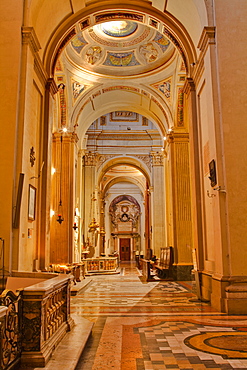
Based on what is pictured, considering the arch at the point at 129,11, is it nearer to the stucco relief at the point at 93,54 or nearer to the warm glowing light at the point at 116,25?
the warm glowing light at the point at 116,25

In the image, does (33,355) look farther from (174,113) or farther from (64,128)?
(174,113)

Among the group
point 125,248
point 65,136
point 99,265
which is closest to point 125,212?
point 125,248

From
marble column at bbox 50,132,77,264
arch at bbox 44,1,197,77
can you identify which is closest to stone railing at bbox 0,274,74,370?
arch at bbox 44,1,197,77

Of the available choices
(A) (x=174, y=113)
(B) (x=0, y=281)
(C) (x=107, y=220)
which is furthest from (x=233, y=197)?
(C) (x=107, y=220)

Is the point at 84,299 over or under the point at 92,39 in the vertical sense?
under

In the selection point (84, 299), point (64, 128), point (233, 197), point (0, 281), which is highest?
point (64, 128)

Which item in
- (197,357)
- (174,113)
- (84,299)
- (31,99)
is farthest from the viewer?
(174,113)

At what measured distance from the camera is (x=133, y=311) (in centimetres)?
629

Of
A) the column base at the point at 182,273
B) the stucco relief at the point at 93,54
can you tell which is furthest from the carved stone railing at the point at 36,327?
the stucco relief at the point at 93,54

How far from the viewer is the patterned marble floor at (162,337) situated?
3.39 m

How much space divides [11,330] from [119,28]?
12.0m

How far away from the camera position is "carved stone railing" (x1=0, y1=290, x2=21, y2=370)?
272 cm

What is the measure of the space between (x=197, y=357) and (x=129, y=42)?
12135 millimetres

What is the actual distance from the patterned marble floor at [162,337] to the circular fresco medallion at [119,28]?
9.59 metres
